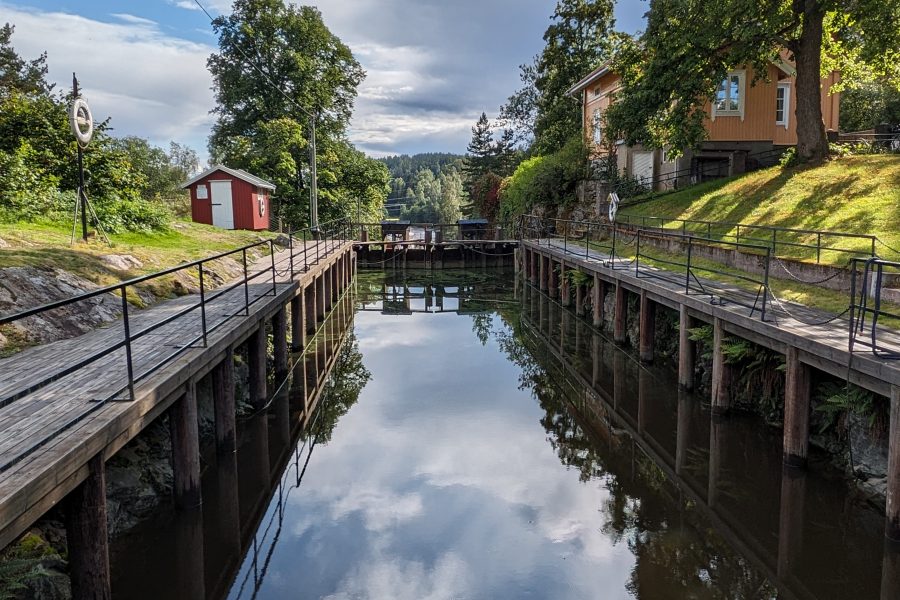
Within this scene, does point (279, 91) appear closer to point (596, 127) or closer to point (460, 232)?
point (460, 232)

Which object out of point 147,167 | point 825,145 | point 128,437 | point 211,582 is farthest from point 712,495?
point 147,167

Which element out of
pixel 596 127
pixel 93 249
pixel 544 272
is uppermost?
pixel 596 127

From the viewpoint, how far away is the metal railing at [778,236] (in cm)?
1444

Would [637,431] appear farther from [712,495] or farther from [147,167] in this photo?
[147,167]

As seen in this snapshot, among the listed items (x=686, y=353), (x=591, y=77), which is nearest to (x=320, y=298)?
(x=686, y=353)

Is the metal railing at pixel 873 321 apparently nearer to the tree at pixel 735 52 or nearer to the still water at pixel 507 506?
the still water at pixel 507 506

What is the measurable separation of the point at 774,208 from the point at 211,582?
1868cm

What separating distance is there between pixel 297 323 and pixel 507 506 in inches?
380

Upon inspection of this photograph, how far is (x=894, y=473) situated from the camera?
7387mm

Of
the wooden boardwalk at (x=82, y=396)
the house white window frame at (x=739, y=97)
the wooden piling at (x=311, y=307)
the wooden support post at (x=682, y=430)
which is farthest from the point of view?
the house white window frame at (x=739, y=97)

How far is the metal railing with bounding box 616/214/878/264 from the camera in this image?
14438 mm

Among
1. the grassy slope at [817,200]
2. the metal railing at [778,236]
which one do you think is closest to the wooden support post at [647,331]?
the metal railing at [778,236]

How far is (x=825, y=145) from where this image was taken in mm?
23219

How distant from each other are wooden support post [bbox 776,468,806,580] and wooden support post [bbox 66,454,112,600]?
685cm
